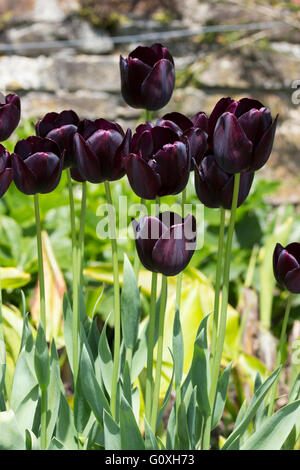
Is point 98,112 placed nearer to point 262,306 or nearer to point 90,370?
point 262,306

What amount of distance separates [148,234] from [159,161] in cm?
7

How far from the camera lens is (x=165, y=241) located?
560 millimetres

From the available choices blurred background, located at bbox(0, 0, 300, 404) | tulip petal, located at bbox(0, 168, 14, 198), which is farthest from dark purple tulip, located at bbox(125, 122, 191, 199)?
blurred background, located at bbox(0, 0, 300, 404)

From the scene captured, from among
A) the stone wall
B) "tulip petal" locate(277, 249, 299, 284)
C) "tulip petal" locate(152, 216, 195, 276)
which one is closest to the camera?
"tulip petal" locate(152, 216, 195, 276)

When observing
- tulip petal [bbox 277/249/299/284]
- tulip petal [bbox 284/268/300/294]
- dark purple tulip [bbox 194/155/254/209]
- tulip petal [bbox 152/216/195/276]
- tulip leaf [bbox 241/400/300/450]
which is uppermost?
dark purple tulip [bbox 194/155/254/209]

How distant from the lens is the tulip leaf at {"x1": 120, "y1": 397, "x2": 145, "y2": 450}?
62 cm

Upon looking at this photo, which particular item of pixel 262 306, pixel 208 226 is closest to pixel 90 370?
pixel 262 306

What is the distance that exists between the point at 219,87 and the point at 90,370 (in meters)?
1.99

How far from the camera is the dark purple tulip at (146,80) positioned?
2.22ft

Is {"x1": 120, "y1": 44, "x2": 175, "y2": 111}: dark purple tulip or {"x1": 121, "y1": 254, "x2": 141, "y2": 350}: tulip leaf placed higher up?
{"x1": 120, "y1": 44, "x2": 175, "y2": 111}: dark purple tulip

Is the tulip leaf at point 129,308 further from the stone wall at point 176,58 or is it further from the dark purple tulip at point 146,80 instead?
the stone wall at point 176,58

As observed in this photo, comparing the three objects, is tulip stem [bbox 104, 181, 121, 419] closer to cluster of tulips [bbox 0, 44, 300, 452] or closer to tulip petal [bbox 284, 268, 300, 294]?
cluster of tulips [bbox 0, 44, 300, 452]

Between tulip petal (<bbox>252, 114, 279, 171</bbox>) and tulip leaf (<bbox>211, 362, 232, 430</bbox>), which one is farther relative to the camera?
tulip leaf (<bbox>211, 362, 232, 430</bbox>)

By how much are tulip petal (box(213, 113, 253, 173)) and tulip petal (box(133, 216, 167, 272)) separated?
0.27ft
